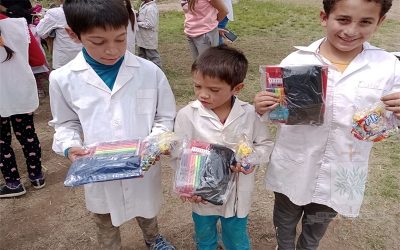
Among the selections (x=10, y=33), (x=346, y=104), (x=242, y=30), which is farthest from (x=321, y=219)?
(x=242, y=30)

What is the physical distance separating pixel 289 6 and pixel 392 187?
32.6 feet

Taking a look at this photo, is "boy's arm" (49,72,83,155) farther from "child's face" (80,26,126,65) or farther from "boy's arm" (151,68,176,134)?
"boy's arm" (151,68,176,134)

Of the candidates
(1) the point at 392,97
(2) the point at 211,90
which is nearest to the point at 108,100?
(2) the point at 211,90

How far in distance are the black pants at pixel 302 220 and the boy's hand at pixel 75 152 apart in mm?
1178

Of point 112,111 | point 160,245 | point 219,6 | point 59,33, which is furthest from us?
point 219,6

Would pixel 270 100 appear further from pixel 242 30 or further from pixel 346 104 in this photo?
pixel 242 30

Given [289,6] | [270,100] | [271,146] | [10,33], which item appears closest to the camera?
[270,100]

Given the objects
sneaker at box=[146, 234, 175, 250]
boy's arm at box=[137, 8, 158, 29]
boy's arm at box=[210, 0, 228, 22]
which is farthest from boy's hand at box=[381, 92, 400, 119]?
boy's arm at box=[137, 8, 158, 29]

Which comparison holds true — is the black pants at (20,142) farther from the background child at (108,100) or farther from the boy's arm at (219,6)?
the boy's arm at (219,6)

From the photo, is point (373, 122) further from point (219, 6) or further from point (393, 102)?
point (219, 6)

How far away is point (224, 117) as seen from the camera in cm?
207

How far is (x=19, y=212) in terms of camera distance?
329 centimetres

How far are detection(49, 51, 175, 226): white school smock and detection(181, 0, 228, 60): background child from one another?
3.06 m

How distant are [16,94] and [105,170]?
182 centimetres
